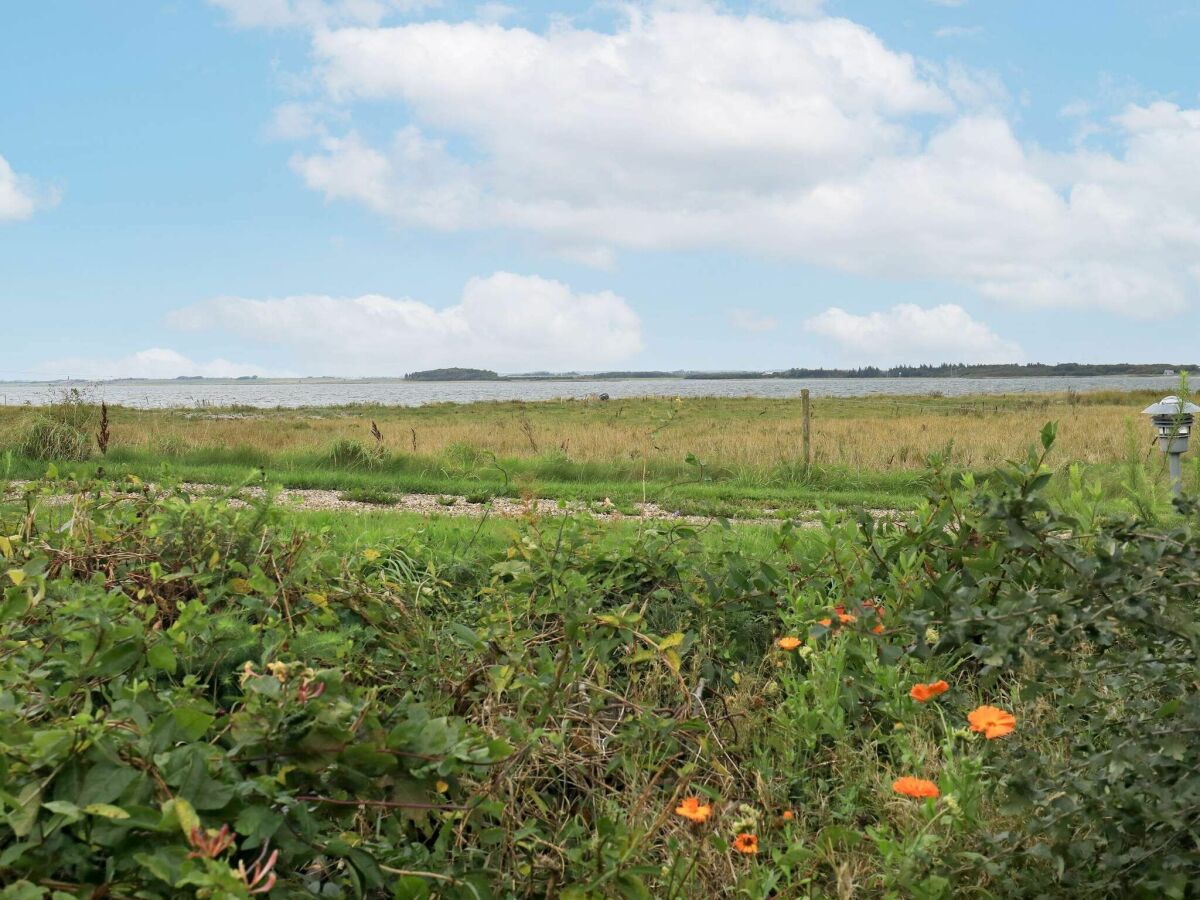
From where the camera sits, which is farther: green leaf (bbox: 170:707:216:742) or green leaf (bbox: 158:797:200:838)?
green leaf (bbox: 170:707:216:742)

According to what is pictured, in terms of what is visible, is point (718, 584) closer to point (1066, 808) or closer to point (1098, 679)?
point (1098, 679)

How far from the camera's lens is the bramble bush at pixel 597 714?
1.68 meters

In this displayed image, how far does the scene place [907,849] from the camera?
90.7 inches

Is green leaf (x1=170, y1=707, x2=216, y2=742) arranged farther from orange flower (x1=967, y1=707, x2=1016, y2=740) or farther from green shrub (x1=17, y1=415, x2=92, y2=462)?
green shrub (x1=17, y1=415, x2=92, y2=462)

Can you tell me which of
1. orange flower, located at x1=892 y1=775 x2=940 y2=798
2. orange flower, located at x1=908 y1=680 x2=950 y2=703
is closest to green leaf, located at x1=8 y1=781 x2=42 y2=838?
orange flower, located at x1=892 y1=775 x2=940 y2=798

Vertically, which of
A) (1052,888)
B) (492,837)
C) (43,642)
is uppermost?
(43,642)

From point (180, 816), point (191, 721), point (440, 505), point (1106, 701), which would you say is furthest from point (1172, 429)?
point (440, 505)

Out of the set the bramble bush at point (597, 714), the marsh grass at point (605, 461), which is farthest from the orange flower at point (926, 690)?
the marsh grass at point (605, 461)

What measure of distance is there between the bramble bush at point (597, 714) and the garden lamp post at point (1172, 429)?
2104 mm

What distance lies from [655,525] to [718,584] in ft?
1.66

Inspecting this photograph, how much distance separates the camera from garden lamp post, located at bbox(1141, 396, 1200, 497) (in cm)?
603

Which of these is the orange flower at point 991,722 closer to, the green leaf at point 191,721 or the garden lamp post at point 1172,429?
the green leaf at point 191,721

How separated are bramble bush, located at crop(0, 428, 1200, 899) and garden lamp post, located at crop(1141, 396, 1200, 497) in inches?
82.8

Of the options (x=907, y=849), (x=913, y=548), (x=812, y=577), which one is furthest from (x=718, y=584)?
(x=907, y=849)
